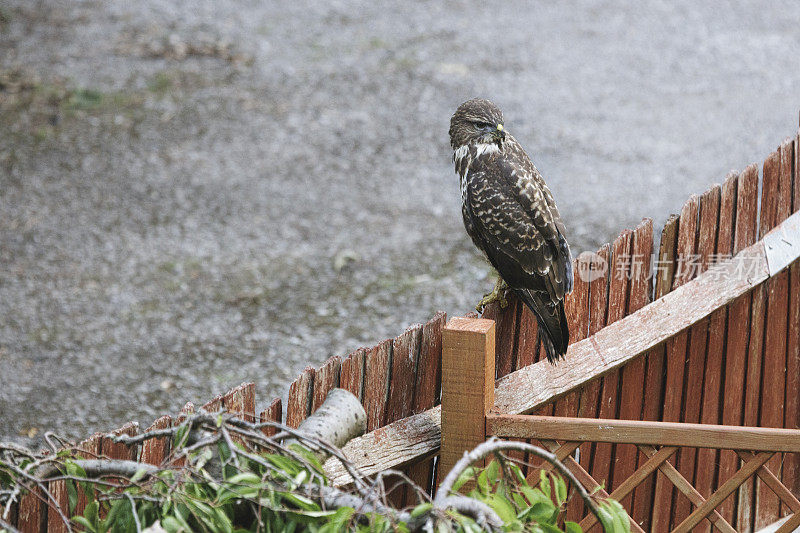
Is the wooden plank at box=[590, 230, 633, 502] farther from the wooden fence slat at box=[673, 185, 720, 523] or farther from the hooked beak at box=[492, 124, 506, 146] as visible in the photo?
Answer: the hooked beak at box=[492, 124, 506, 146]

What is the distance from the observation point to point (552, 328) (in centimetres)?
312

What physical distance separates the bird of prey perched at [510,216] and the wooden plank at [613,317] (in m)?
0.18

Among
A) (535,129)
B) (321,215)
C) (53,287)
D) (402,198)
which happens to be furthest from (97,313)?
(535,129)

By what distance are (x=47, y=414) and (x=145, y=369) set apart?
0.61 meters

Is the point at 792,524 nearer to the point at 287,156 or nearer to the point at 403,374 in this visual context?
the point at 403,374

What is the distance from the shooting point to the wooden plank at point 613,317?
3256 millimetres

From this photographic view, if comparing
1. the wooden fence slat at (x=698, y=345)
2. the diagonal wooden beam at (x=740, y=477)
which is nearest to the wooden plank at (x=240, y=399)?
the diagonal wooden beam at (x=740, y=477)

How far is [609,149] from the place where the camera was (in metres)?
7.95

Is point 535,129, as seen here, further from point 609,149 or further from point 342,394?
point 342,394

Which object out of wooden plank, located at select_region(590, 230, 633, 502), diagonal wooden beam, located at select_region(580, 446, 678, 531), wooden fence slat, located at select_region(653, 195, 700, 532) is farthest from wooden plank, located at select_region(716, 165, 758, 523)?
diagonal wooden beam, located at select_region(580, 446, 678, 531)

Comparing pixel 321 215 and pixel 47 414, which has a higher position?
pixel 321 215

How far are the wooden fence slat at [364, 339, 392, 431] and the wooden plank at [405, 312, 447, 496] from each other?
112 mm

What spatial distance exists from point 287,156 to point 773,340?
16.2ft

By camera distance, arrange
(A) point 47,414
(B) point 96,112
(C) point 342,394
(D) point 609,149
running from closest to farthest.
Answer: (C) point 342,394, (A) point 47,414, (D) point 609,149, (B) point 96,112
